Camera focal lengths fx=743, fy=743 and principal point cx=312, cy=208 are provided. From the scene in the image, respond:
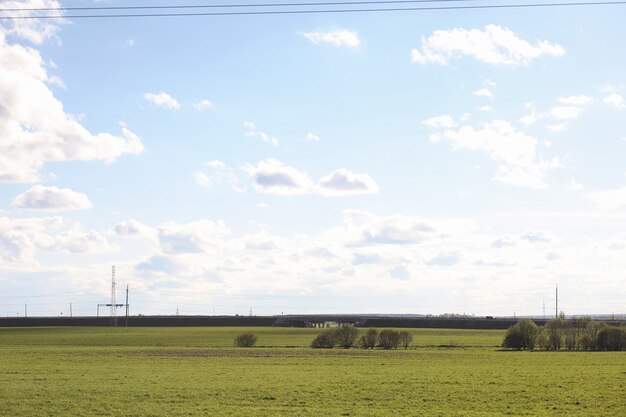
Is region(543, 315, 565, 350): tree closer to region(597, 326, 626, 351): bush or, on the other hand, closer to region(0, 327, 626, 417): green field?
region(597, 326, 626, 351): bush

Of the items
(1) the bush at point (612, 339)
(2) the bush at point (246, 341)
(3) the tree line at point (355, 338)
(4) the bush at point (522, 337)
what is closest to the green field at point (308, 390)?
(4) the bush at point (522, 337)

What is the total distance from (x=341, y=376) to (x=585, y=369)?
808 inches

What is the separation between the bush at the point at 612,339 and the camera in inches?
3954

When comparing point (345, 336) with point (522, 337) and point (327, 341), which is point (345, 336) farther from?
point (522, 337)

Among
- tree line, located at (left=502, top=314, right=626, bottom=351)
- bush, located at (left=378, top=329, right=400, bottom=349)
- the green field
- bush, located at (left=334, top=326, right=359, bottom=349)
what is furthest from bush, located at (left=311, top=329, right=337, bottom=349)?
the green field

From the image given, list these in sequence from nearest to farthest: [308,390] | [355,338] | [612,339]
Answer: [308,390] → [612,339] → [355,338]

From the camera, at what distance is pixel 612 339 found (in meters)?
101

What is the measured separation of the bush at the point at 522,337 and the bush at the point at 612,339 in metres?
8.60

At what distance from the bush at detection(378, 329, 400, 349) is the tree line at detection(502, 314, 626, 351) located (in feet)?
48.1

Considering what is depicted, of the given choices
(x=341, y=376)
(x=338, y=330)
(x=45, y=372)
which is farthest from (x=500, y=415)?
(x=338, y=330)

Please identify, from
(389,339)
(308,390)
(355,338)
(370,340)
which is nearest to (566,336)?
(389,339)

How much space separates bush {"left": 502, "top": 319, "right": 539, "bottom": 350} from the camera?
100625 mm

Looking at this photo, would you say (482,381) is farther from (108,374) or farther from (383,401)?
(108,374)

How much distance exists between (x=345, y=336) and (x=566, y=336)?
3098cm
